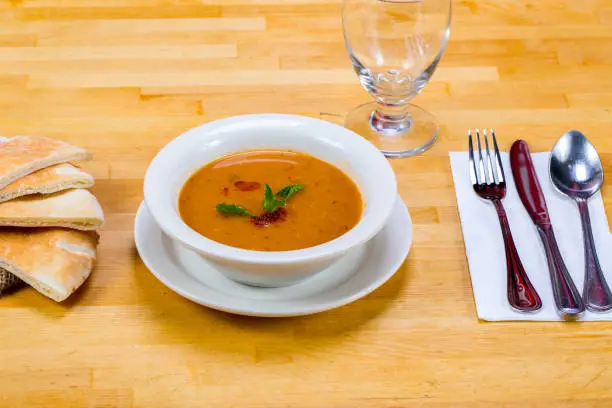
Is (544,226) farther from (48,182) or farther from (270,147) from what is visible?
(48,182)

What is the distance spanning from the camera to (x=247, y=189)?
1.49 meters

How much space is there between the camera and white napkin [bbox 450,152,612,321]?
57.3 inches

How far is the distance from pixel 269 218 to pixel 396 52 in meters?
0.62

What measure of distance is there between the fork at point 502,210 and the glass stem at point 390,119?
163 mm

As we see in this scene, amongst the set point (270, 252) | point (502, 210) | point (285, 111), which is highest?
point (270, 252)

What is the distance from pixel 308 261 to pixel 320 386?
199 mm

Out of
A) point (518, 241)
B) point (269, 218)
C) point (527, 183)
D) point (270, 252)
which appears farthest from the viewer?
point (527, 183)

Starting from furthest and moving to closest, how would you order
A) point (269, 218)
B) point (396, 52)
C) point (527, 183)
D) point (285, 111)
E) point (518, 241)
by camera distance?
point (285, 111), point (396, 52), point (527, 183), point (518, 241), point (269, 218)

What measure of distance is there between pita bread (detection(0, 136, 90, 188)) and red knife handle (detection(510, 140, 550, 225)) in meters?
0.87

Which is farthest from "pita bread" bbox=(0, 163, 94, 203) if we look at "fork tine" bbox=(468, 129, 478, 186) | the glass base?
"fork tine" bbox=(468, 129, 478, 186)

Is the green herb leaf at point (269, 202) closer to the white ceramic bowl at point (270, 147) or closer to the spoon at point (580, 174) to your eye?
the white ceramic bowl at point (270, 147)

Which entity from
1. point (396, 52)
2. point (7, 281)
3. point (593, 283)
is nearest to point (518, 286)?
point (593, 283)

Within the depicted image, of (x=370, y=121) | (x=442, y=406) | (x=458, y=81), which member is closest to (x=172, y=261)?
(x=442, y=406)

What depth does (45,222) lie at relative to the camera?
1.43 m
